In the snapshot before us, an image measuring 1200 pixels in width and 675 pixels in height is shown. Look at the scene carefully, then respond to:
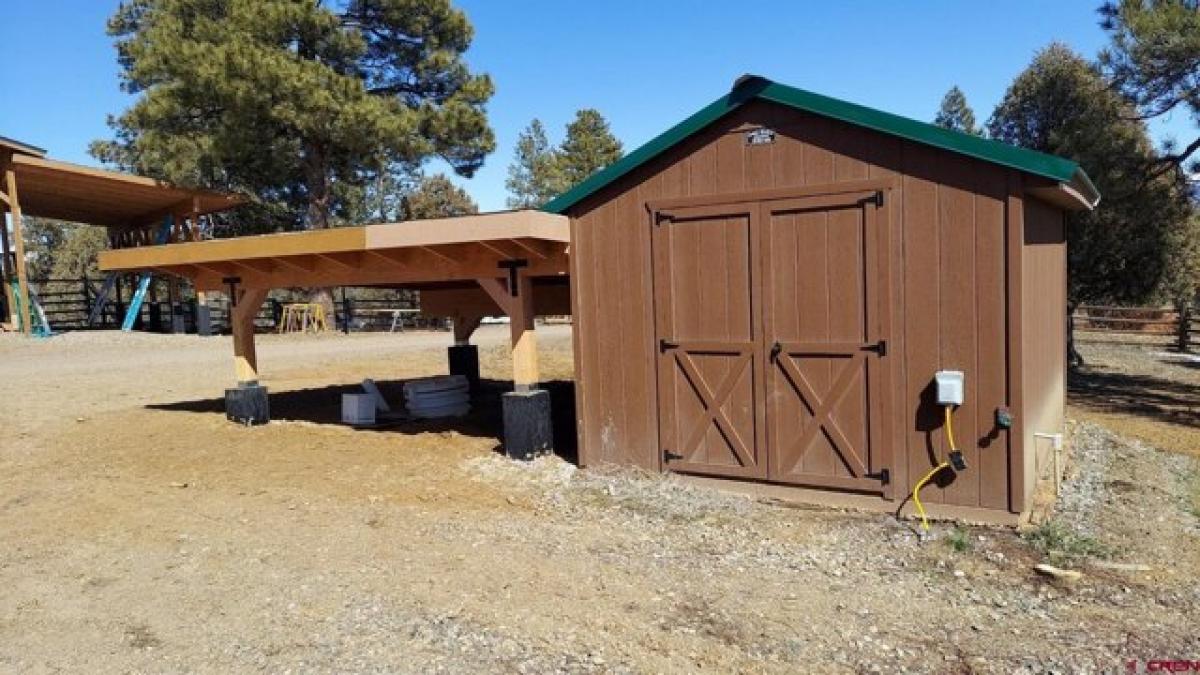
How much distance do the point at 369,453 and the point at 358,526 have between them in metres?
2.57

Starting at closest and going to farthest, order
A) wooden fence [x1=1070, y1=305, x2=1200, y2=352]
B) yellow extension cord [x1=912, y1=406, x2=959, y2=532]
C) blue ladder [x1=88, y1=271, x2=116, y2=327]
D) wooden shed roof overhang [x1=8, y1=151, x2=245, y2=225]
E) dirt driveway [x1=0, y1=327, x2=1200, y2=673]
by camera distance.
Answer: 1. dirt driveway [x1=0, y1=327, x2=1200, y2=673]
2. yellow extension cord [x1=912, y1=406, x2=959, y2=532]
3. wooden shed roof overhang [x1=8, y1=151, x2=245, y2=225]
4. wooden fence [x1=1070, y1=305, x2=1200, y2=352]
5. blue ladder [x1=88, y1=271, x2=116, y2=327]

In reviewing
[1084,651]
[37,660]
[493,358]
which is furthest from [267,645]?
[493,358]

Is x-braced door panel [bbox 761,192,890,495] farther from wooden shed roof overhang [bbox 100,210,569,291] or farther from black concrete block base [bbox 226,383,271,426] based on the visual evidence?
black concrete block base [bbox 226,383,271,426]

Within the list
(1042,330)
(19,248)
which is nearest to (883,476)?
(1042,330)

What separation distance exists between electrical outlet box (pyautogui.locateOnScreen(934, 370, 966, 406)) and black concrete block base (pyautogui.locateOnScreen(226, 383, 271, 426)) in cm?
796

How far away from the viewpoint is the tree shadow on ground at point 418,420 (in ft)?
30.1

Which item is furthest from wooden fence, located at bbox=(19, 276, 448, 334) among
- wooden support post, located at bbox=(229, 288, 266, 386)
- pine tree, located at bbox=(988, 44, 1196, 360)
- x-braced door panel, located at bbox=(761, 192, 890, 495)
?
x-braced door panel, located at bbox=(761, 192, 890, 495)

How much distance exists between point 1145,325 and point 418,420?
2386 centimetres

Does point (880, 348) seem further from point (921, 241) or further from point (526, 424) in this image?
point (526, 424)

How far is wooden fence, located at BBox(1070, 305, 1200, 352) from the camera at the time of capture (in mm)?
20766

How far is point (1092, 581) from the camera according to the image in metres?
4.34

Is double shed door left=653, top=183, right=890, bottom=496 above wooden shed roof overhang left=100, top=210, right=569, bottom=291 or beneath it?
beneath

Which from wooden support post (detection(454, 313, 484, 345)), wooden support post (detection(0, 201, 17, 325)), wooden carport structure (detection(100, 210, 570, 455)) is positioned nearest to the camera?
wooden carport structure (detection(100, 210, 570, 455))

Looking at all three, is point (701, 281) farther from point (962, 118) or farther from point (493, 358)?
point (962, 118)
